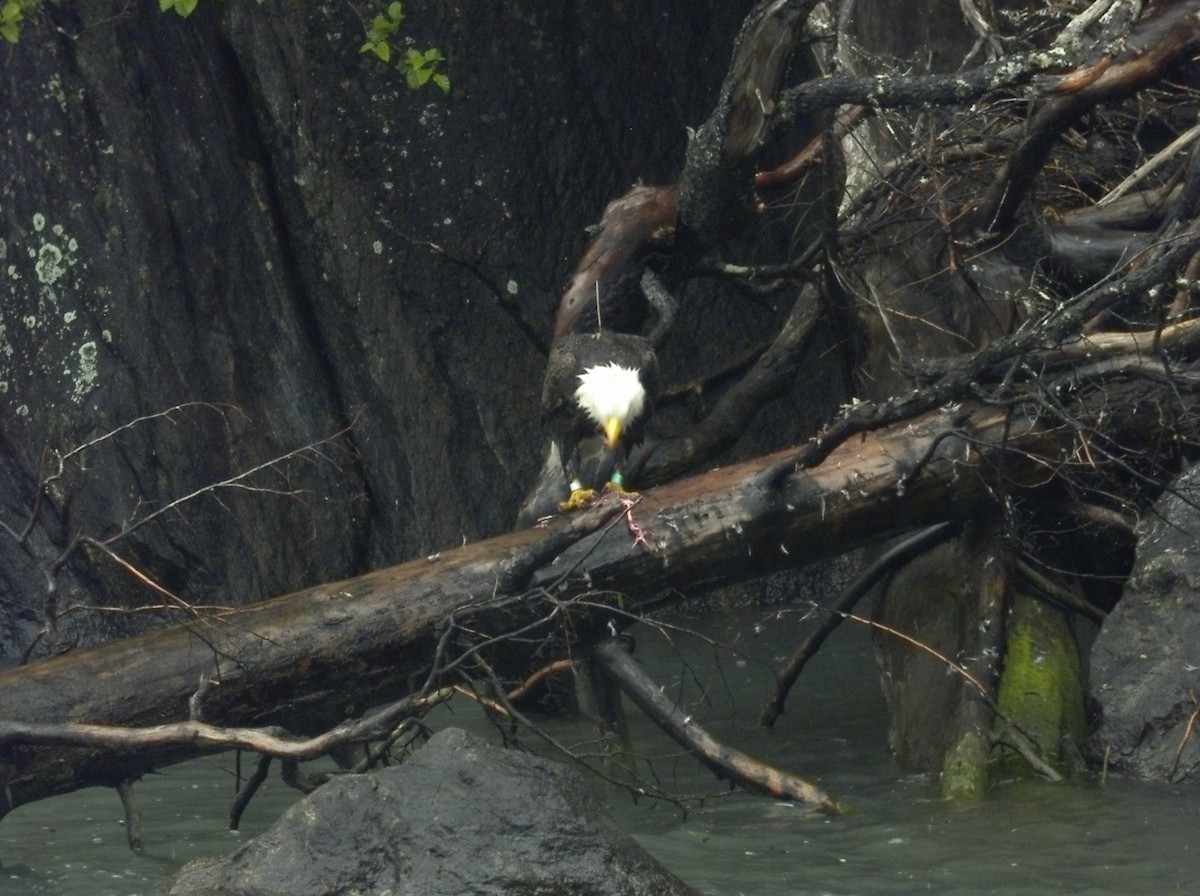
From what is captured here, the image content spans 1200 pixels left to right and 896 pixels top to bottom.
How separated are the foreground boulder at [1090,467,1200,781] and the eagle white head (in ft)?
5.76

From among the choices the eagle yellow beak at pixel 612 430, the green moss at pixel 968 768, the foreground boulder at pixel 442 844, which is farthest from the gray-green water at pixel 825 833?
the eagle yellow beak at pixel 612 430

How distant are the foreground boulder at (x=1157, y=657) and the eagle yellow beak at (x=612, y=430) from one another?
5.80ft

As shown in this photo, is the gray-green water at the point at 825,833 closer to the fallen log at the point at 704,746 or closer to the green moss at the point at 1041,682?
the fallen log at the point at 704,746

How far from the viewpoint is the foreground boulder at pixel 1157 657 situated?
464 cm

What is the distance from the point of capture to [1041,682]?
506 centimetres

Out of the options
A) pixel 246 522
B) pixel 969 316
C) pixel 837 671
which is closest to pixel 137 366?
pixel 246 522

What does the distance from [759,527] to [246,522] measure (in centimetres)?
403

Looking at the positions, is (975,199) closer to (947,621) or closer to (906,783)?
(947,621)

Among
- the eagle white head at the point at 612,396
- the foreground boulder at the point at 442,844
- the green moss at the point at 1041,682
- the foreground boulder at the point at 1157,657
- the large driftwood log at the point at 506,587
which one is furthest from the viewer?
the eagle white head at the point at 612,396

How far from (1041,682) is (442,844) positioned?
→ 8.34 ft

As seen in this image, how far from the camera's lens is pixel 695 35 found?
7820mm

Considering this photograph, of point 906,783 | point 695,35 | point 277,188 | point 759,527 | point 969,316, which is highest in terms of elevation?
point 695,35

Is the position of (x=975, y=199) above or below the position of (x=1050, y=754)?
above

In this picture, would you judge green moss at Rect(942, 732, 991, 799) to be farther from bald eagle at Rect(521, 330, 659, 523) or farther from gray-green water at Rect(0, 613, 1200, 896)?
bald eagle at Rect(521, 330, 659, 523)
